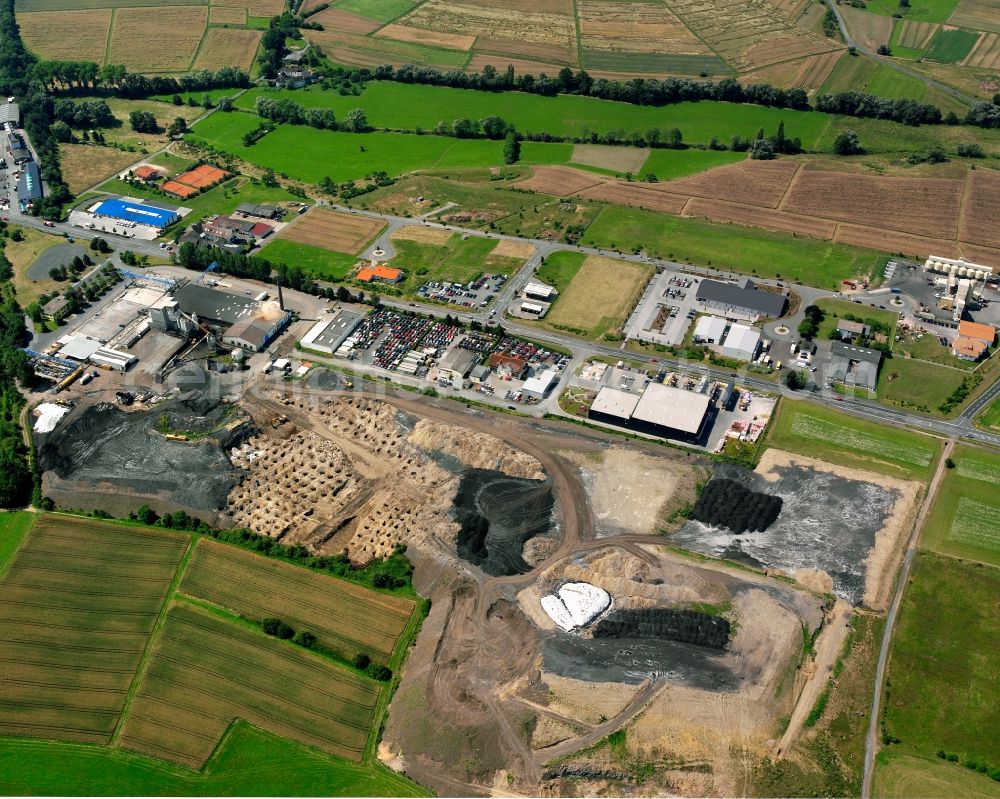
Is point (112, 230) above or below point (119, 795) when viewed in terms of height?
above

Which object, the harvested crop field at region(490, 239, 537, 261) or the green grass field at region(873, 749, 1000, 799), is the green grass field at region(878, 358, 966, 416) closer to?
the green grass field at region(873, 749, 1000, 799)

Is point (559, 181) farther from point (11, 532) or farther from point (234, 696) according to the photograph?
point (234, 696)

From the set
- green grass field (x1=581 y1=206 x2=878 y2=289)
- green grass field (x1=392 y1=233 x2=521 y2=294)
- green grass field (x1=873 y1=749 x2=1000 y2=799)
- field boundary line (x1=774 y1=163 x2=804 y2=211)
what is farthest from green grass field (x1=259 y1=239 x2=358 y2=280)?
green grass field (x1=873 y1=749 x2=1000 y2=799)

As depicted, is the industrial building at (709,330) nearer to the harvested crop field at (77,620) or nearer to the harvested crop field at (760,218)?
the harvested crop field at (760,218)

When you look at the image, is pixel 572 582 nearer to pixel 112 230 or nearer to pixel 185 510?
pixel 185 510

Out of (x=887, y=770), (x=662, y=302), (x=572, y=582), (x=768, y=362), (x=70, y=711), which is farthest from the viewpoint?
(x=662, y=302)

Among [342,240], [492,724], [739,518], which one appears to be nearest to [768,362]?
[739,518]

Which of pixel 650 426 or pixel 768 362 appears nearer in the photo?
pixel 650 426
